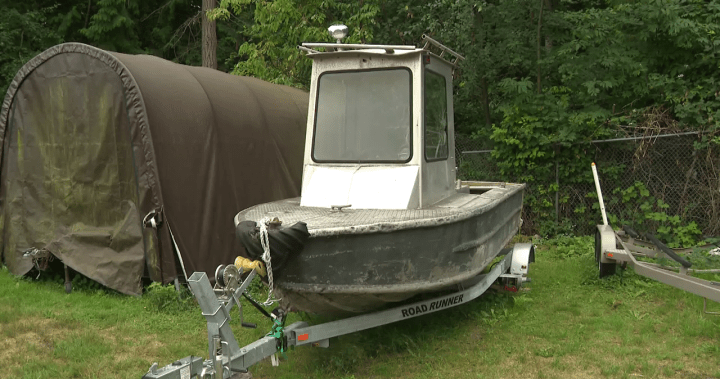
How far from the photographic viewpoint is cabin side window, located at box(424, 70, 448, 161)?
5.59m

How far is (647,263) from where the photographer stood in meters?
6.03

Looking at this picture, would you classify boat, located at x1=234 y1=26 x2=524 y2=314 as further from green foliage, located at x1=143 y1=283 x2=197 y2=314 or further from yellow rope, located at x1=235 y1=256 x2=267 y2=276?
green foliage, located at x1=143 y1=283 x2=197 y2=314

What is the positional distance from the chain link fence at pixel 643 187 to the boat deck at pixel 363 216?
532cm

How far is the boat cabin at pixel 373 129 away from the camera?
5.33 metres

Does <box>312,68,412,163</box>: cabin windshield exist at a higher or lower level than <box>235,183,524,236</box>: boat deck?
higher

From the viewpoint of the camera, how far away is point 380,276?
177 inches

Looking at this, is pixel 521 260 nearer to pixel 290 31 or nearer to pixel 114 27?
pixel 290 31

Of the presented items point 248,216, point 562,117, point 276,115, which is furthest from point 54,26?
point 248,216

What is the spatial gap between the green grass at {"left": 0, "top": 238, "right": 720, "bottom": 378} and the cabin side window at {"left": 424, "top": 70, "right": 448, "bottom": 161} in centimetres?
164

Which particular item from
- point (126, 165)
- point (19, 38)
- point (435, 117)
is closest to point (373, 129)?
point (435, 117)

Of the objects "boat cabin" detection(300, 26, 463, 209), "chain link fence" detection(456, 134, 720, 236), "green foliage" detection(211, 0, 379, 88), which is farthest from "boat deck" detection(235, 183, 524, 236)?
"green foliage" detection(211, 0, 379, 88)

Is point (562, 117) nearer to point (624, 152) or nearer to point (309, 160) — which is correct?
point (624, 152)

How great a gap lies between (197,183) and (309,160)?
1.86m

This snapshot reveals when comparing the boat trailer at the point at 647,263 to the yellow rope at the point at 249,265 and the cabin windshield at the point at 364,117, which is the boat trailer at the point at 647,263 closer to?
the cabin windshield at the point at 364,117
